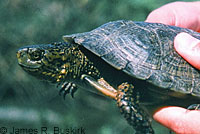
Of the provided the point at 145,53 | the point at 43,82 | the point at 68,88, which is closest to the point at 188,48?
the point at 145,53

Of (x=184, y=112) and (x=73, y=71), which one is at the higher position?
(x=73, y=71)

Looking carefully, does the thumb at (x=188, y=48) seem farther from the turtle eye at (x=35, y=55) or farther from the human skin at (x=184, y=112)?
the turtle eye at (x=35, y=55)

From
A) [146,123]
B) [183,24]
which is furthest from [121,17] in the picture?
[146,123]

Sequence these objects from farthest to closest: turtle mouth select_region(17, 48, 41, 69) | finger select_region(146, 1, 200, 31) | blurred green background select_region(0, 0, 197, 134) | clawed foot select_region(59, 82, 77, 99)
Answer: blurred green background select_region(0, 0, 197, 134) → finger select_region(146, 1, 200, 31) → clawed foot select_region(59, 82, 77, 99) → turtle mouth select_region(17, 48, 41, 69)

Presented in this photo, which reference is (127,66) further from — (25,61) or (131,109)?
(25,61)

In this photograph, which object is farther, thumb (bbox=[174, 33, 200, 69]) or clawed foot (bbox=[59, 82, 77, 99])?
clawed foot (bbox=[59, 82, 77, 99])

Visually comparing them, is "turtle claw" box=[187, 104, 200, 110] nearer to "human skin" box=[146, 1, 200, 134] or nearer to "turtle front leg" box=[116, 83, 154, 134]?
"human skin" box=[146, 1, 200, 134]

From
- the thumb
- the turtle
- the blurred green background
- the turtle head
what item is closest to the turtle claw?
the turtle
